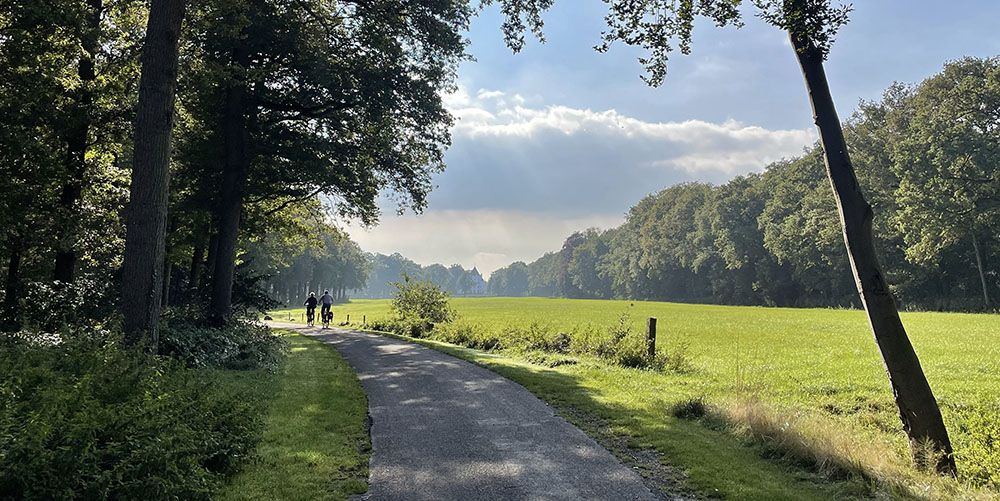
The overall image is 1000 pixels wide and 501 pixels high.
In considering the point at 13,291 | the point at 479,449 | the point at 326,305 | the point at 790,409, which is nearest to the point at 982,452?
the point at 790,409

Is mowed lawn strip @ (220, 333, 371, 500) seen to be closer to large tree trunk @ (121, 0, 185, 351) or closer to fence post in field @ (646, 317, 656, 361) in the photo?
large tree trunk @ (121, 0, 185, 351)

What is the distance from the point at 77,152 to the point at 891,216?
63.5 metres

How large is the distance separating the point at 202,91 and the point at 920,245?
5344 centimetres

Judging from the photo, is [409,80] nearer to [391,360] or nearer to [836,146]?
[391,360]

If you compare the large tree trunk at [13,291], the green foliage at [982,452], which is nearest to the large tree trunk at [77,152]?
the large tree trunk at [13,291]

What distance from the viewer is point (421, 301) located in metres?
30.7

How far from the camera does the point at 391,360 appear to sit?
15789 mm

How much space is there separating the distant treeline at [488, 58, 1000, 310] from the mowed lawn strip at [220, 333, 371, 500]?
51.9 metres

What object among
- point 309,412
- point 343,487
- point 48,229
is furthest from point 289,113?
point 343,487

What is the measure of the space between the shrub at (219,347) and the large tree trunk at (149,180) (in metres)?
4.03

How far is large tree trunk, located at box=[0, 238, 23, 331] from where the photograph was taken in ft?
42.0

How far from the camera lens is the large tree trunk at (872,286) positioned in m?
6.75

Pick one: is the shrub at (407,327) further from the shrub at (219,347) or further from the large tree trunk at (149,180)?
the large tree trunk at (149,180)

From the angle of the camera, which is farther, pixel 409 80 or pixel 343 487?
pixel 409 80
